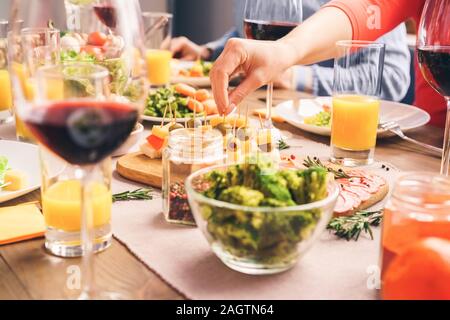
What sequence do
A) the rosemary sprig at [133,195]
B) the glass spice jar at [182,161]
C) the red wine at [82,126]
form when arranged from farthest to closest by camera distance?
the rosemary sprig at [133,195] < the glass spice jar at [182,161] < the red wine at [82,126]

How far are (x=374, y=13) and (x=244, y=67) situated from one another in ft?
1.87

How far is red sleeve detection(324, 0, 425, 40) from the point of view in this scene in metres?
1.79

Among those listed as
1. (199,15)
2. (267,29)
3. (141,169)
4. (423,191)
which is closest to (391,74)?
(267,29)

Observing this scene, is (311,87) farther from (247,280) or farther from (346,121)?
(247,280)

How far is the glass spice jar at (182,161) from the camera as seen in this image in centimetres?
104

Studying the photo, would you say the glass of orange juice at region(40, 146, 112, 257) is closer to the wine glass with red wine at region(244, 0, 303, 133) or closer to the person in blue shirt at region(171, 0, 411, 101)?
the wine glass with red wine at region(244, 0, 303, 133)

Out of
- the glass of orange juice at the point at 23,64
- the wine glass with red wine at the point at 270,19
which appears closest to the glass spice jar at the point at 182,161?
the glass of orange juice at the point at 23,64

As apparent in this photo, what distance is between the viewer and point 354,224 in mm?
1013

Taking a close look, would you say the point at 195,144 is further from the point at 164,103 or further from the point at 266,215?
the point at 164,103

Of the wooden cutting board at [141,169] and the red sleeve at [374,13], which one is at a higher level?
the red sleeve at [374,13]

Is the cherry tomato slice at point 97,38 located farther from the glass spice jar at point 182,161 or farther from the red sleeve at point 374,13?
the red sleeve at point 374,13

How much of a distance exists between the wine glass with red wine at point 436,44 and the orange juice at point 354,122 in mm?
237

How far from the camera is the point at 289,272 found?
0.87 metres

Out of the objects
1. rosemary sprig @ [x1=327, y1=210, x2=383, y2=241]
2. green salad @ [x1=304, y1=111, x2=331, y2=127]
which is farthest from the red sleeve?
rosemary sprig @ [x1=327, y1=210, x2=383, y2=241]
